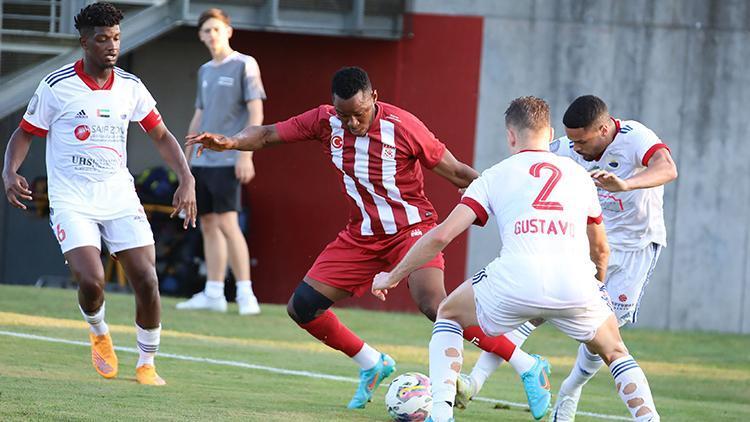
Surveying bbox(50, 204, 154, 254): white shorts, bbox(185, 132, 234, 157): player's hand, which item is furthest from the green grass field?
bbox(185, 132, 234, 157): player's hand

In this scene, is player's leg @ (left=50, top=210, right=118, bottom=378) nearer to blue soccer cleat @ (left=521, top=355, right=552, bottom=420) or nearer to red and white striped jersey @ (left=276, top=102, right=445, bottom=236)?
red and white striped jersey @ (left=276, top=102, right=445, bottom=236)

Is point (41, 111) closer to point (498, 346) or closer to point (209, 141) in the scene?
point (209, 141)

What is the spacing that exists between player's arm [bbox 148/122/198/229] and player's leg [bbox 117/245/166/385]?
35 centimetres

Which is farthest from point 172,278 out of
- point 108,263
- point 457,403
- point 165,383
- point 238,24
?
point 457,403

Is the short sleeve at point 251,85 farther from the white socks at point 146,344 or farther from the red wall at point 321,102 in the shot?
the white socks at point 146,344

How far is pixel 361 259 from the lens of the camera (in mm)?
8117

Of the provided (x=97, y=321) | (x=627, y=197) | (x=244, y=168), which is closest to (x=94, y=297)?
(x=97, y=321)

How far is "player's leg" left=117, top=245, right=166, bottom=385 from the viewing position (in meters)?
8.39

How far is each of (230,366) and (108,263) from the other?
24.0 feet

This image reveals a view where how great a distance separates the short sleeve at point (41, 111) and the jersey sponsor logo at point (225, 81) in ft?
14.9

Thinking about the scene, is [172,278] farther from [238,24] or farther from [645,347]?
[645,347]

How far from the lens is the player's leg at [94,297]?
8234mm

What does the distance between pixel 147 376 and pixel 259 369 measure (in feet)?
5.04

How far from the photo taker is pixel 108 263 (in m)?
16.8
